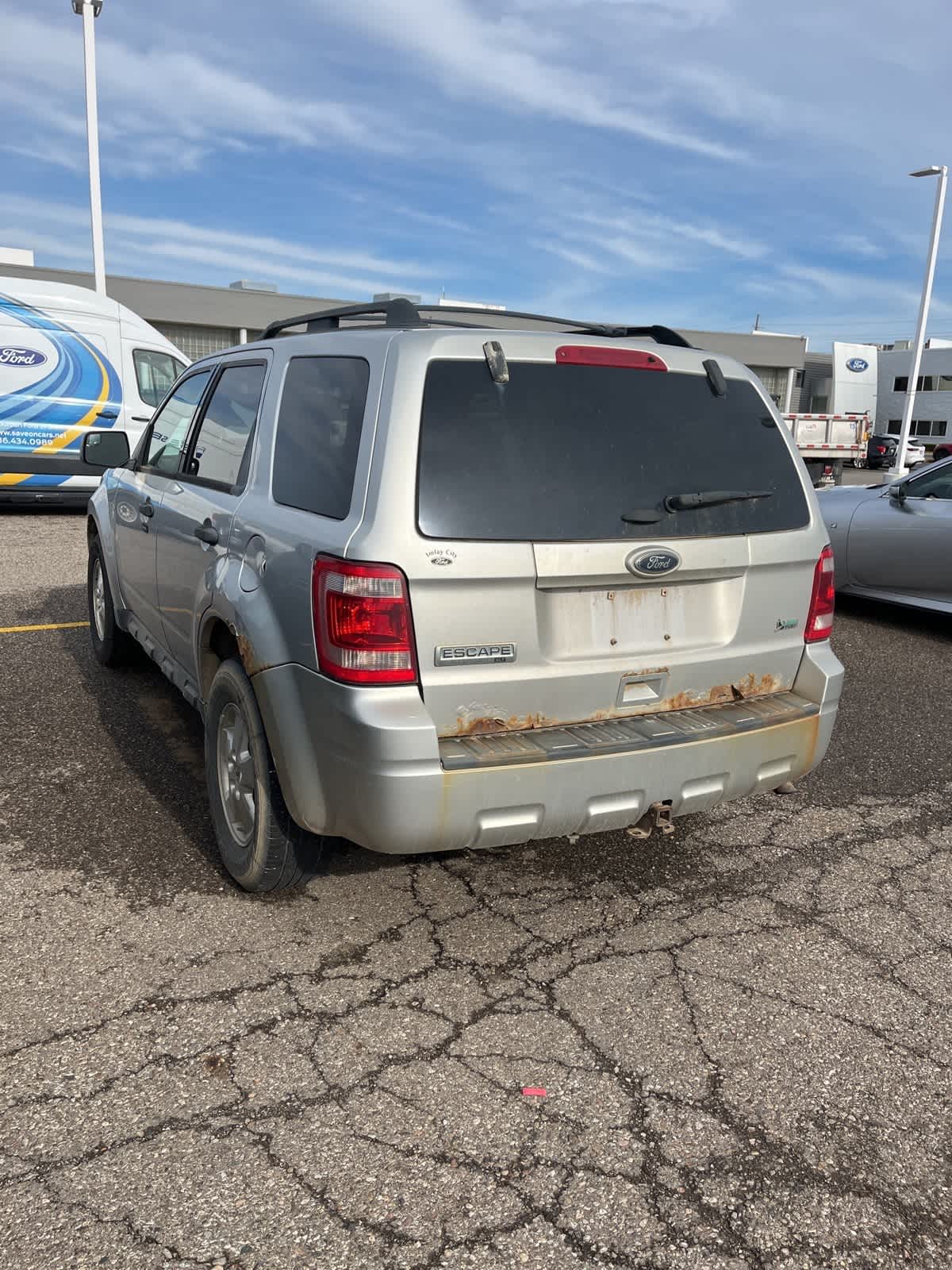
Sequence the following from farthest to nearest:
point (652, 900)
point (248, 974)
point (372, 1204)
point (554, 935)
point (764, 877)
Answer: point (764, 877)
point (652, 900)
point (554, 935)
point (248, 974)
point (372, 1204)

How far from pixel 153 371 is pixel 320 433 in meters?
11.5

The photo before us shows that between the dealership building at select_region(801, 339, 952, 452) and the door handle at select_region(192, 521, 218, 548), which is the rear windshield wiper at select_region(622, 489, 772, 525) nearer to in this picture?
the door handle at select_region(192, 521, 218, 548)

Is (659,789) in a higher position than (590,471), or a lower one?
lower

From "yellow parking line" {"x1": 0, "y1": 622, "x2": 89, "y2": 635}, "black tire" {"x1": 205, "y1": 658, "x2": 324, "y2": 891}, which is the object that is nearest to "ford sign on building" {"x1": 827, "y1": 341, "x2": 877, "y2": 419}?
"yellow parking line" {"x1": 0, "y1": 622, "x2": 89, "y2": 635}

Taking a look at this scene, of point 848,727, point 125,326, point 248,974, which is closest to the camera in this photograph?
point 248,974

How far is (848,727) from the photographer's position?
Answer: 5.61m

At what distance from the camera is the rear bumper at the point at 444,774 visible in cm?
278

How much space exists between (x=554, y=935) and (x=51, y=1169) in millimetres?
1610

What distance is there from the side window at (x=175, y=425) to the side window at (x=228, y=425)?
22 cm

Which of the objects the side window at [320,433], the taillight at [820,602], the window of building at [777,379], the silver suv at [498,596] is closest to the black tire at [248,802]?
the silver suv at [498,596]

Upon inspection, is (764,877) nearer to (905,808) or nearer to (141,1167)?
(905,808)

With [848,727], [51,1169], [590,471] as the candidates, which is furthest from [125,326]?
[51,1169]

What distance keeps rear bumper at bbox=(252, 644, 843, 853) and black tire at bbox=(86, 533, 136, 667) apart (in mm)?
3049

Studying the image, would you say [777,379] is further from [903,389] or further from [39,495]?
[39,495]
